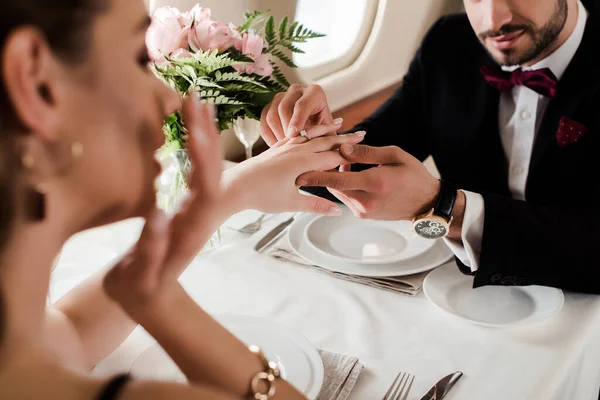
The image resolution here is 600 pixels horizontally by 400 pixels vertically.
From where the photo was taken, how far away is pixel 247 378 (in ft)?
1.34

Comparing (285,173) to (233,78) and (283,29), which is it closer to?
(233,78)

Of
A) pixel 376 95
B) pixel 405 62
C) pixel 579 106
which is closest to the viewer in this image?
pixel 579 106

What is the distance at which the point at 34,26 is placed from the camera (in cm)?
28

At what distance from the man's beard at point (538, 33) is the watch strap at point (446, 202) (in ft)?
1.76

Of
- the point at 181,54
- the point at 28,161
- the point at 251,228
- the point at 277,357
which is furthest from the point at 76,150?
the point at 251,228

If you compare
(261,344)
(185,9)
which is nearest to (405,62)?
(185,9)

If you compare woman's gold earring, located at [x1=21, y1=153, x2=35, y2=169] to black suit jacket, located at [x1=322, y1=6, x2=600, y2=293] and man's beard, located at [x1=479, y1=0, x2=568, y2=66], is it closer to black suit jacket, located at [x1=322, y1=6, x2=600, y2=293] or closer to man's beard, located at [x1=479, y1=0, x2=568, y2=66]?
black suit jacket, located at [x1=322, y1=6, x2=600, y2=293]

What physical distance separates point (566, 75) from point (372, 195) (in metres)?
0.64

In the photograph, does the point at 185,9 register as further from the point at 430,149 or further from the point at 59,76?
the point at 59,76

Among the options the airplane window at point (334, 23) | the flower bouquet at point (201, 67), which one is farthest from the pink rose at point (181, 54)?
the airplane window at point (334, 23)

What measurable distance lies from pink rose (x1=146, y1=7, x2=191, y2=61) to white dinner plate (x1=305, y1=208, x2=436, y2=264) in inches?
17.3

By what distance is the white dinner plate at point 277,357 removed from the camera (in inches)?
26.4

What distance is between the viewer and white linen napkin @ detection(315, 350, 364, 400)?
2.28ft

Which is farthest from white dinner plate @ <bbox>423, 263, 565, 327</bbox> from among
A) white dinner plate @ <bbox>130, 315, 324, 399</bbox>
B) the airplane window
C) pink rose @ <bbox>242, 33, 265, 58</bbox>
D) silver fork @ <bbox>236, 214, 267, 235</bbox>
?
the airplane window
